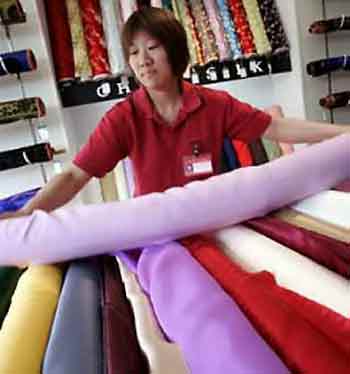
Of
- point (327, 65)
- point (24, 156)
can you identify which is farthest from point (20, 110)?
point (327, 65)

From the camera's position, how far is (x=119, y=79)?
7.09ft

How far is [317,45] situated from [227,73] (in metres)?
0.46

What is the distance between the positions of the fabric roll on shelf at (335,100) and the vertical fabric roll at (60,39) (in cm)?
115

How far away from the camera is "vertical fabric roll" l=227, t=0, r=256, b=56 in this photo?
2.26 m

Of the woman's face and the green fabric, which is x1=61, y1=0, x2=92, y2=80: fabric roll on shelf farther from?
the green fabric

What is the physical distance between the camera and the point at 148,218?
671 millimetres

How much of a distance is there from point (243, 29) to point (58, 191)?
59.9 inches

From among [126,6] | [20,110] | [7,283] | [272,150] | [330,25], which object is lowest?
[272,150]

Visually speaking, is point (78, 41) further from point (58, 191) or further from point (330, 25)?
point (58, 191)

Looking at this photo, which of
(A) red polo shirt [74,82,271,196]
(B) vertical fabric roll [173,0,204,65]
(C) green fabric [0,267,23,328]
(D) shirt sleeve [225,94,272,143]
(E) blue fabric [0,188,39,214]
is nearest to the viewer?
(C) green fabric [0,267,23,328]

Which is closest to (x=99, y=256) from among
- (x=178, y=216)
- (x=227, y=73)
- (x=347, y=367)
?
(x=178, y=216)

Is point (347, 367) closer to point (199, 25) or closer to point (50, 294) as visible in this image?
point (50, 294)

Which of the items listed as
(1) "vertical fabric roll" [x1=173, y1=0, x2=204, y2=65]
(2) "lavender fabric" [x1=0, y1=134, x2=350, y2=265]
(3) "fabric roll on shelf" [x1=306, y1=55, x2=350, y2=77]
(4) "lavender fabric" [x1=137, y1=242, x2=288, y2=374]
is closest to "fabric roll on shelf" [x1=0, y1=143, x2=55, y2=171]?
(1) "vertical fabric roll" [x1=173, y1=0, x2=204, y2=65]

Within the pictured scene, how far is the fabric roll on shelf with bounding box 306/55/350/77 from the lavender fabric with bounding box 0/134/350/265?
1.63 meters
